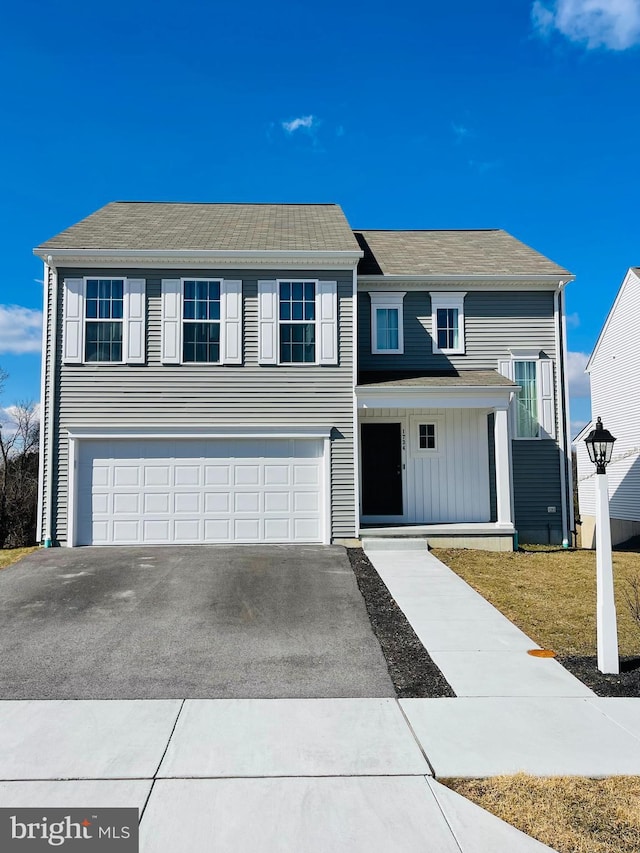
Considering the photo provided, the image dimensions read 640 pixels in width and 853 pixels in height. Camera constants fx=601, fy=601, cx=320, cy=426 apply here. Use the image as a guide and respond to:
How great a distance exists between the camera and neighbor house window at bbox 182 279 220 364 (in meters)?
12.2

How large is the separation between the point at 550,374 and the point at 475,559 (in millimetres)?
5353

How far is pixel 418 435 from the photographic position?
13.1 m

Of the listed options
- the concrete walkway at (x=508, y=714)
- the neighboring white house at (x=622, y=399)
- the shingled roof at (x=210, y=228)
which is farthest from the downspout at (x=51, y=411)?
the neighboring white house at (x=622, y=399)

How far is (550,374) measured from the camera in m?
13.9

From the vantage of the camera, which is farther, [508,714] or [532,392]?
[532,392]

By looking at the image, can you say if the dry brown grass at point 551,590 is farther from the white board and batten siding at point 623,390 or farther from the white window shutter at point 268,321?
the white board and batten siding at point 623,390

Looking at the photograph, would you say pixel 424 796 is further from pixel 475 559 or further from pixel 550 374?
pixel 550 374

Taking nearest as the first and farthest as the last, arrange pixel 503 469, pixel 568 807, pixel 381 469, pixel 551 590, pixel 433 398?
pixel 568 807
pixel 551 590
pixel 503 469
pixel 433 398
pixel 381 469

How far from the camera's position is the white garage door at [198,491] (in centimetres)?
1180

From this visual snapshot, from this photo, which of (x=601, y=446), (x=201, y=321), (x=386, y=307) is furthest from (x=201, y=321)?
(x=601, y=446)

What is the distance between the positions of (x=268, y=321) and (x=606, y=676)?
8789 millimetres

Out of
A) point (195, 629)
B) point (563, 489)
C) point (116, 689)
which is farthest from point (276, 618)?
point (563, 489)

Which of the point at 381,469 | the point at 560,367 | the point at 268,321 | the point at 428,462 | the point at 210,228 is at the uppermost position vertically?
the point at 210,228

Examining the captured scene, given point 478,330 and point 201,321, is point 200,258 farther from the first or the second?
point 478,330
